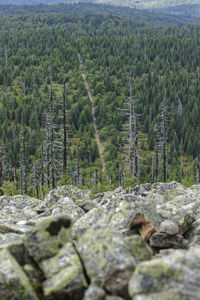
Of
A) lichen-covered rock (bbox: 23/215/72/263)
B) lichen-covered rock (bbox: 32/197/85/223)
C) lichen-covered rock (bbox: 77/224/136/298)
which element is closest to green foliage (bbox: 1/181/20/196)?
lichen-covered rock (bbox: 32/197/85/223)

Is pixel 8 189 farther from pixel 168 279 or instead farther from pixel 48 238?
pixel 168 279

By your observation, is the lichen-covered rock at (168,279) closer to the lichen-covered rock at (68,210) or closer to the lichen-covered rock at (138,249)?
the lichen-covered rock at (138,249)

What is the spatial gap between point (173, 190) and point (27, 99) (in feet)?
560

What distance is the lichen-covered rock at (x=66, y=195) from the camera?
23394 millimetres

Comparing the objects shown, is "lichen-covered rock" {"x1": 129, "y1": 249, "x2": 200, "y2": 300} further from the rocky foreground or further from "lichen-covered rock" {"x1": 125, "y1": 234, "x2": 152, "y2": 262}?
"lichen-covered rock" {"x1": 125, "y1": 234, "x2": 152, "y2": 262}

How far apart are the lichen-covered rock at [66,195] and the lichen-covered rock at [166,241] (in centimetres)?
1363

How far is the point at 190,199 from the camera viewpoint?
56.6 ft

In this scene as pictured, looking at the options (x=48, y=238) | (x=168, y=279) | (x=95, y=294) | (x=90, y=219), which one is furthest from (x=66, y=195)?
(x=168, y=279)

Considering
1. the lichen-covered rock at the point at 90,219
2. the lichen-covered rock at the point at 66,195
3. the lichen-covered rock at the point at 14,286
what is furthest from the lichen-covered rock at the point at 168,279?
the lichen-covered rock at the point at 66,195

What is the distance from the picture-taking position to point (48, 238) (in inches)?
366

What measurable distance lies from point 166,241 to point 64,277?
3.99 metres

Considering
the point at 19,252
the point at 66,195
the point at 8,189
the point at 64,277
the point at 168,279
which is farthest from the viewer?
the point at 8,189

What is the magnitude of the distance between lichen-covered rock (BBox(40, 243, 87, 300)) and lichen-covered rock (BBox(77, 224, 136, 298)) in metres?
0.26

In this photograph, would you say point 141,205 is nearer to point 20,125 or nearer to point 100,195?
point 100,195
